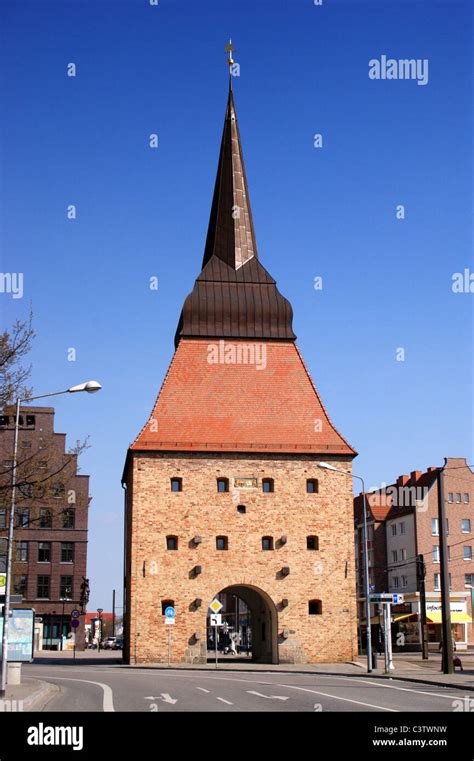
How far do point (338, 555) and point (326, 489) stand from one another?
3.03m

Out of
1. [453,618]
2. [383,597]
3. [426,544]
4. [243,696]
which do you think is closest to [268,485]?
[383,597]

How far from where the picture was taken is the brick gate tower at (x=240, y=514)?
42656 mm

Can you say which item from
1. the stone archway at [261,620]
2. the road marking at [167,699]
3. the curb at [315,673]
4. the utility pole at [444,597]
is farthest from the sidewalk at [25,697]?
the stone archway at [261,620]

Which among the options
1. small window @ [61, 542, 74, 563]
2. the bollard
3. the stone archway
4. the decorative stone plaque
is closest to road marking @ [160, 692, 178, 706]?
the bollard

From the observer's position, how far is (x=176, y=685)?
83.5ft

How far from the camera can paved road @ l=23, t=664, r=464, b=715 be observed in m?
17.8

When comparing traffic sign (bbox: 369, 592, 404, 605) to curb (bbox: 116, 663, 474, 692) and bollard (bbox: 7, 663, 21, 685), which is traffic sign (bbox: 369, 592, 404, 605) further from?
bollard (bbox: 7, 663, 21, 685)

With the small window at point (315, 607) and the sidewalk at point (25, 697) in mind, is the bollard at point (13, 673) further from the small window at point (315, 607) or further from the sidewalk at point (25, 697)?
the small window at point (315, 607)

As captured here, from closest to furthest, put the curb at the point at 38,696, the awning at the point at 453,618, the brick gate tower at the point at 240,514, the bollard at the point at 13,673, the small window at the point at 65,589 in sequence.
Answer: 1. the curb at the point at 38,696
2. the bollard at the point at 13,673
3. the brick gate tower at the point at 240,514
4. the awning at the point at 453,618
5. the small window at the point at 65,589

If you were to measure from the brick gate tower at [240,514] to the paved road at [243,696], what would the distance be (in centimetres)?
1374

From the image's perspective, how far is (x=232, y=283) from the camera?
49969 mm
